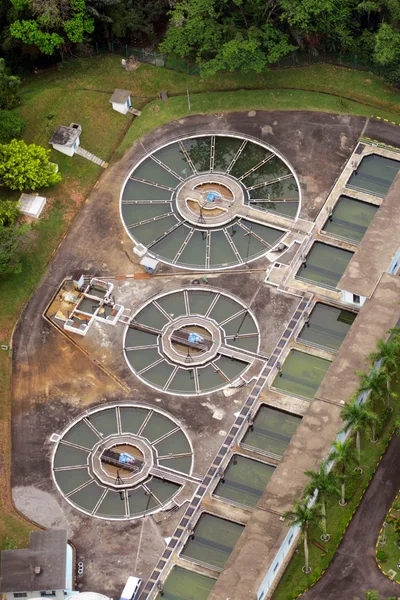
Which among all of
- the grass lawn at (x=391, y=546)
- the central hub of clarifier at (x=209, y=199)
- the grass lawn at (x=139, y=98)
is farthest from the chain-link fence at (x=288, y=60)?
the grass lawn at (x=391, y=546)

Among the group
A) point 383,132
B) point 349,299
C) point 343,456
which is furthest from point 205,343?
point 383,132

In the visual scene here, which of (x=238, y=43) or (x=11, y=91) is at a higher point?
(x=238, y=43)

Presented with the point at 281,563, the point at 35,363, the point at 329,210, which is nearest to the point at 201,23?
the point at 329,210

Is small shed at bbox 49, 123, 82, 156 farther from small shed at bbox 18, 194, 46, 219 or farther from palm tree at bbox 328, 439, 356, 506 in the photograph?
palm tree at bbox 328, 439, 356, 506

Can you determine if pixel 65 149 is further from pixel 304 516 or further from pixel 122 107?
pixel 304 516

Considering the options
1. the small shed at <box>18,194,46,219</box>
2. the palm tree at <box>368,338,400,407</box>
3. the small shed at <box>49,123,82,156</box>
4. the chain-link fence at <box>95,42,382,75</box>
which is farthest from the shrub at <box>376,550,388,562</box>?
the chain-link fence at <box>95,42,382,75</box>

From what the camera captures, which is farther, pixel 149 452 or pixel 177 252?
pixel 177 252

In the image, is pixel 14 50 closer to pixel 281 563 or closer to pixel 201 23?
pixel 201 23
